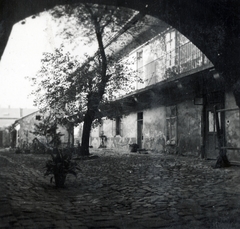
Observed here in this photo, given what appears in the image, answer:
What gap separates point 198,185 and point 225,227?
9.19 ft

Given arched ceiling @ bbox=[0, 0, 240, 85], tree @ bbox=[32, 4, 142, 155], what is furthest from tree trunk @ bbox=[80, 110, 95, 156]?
arched ceiling @ bbox=[0, 0, 240, 85]

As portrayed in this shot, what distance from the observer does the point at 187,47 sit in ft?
37.5

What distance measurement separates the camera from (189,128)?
484 inches

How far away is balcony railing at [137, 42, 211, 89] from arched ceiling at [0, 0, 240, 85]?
5818mm

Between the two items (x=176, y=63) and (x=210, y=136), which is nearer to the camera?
(x=210, y=136)

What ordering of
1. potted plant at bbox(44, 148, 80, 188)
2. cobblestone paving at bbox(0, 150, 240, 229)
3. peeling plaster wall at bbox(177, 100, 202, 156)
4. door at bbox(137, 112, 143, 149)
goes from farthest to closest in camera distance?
door at bbox(137, 112, 143, 149)
peeling plaster wall at bbox(177, 100, 202, 156)
potted plant at bbox(44, 148, 80, 188)
cobblestone paving at bbox(0, 150, 240, 229)

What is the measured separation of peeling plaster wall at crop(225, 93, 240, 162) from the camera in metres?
9.57

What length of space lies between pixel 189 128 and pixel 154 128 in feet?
10.7

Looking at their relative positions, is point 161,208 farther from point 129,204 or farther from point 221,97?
point 221,97

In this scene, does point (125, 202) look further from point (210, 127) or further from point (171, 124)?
point (171, 124)

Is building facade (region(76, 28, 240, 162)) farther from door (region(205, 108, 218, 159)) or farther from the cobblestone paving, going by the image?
the cobblestone paving

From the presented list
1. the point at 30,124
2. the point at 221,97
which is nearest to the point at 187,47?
the point at 221,97

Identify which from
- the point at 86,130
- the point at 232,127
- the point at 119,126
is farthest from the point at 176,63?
the point at 119,126

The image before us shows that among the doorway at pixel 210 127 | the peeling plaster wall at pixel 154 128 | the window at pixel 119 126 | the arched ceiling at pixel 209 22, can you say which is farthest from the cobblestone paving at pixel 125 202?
the window at pixel 119 126
